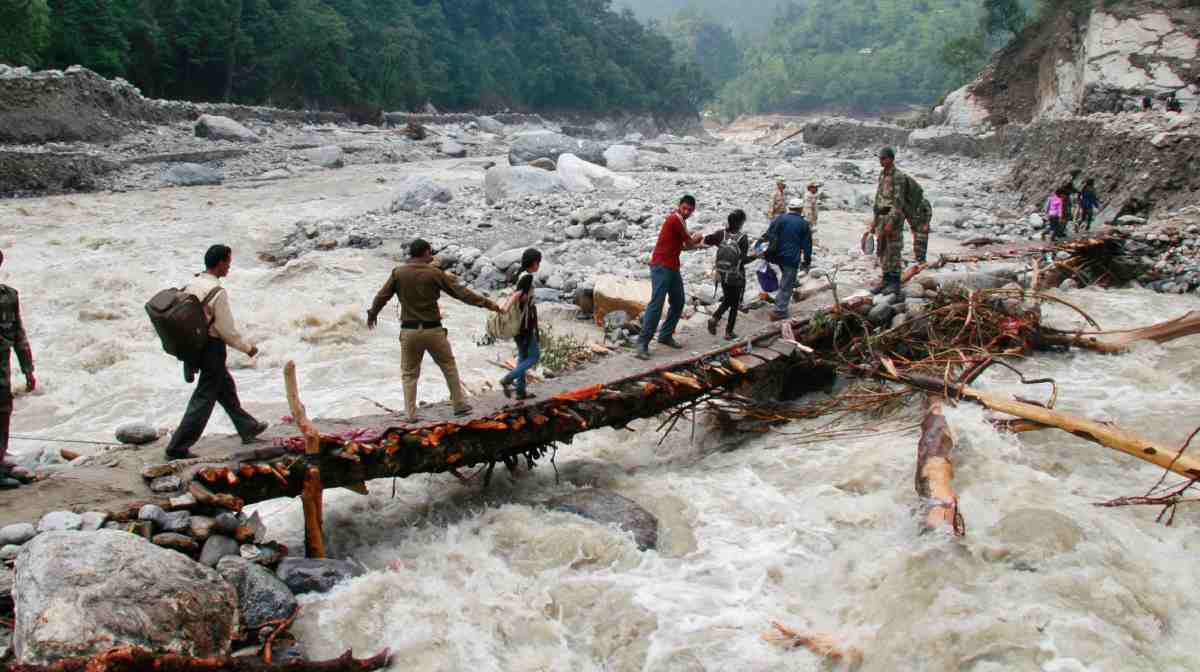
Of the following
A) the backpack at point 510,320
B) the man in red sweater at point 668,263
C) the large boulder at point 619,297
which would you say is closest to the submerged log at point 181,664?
the backpack at point 510,320

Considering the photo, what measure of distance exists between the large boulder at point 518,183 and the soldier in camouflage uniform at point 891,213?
10.1 m

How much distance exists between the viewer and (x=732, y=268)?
7102mm

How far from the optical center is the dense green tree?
23.9 meters

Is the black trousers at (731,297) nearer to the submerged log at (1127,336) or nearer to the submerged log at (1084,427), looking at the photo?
the submerged log at (1084,427)

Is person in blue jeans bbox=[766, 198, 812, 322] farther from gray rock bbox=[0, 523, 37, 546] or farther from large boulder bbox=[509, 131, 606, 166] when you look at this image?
large boulder bbox=[509, 131, 606, 166]

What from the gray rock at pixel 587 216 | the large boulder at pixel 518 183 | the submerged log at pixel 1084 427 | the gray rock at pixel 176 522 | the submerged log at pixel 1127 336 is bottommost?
the gray rock at pixel 176 522

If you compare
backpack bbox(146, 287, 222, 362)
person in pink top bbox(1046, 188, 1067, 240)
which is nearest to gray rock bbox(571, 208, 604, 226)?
person in pink top bbox(1046, 188, 1067, 240)

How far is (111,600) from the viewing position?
3527 millimetres

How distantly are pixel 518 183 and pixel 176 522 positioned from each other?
47.8 ft

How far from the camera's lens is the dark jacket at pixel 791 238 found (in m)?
7.61

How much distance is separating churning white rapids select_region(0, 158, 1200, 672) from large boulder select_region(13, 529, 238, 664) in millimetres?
584

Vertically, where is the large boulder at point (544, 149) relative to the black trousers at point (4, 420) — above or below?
above

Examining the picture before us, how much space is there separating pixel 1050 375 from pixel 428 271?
598cm

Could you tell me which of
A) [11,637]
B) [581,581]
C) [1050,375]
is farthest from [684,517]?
[1050,375]
